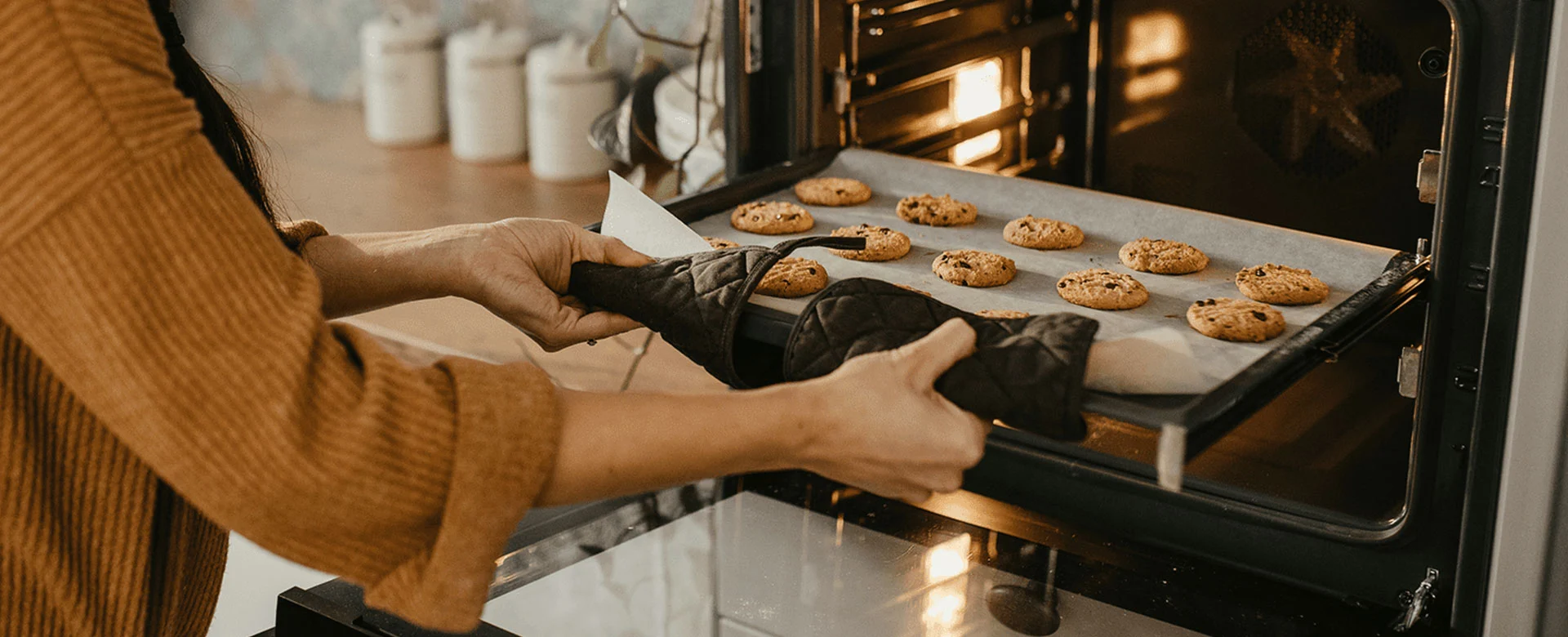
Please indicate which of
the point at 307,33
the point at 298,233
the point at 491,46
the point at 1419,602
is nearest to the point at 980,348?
the point at 1419,602

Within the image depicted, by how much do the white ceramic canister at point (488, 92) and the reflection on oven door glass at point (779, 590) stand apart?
4.18 ft

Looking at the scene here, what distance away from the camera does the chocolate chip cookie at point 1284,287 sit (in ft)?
4.10

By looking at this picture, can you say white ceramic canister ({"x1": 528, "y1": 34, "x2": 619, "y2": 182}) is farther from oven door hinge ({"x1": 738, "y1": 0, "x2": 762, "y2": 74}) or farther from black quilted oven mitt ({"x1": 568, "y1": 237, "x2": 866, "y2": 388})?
black quilted oven mitt ({"x1": 568, "y1": 237, "x2": 866, "y2": 388})

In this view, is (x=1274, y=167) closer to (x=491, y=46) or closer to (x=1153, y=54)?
(x=1153, y=54)

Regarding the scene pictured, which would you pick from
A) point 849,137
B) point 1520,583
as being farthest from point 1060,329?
point 849,137

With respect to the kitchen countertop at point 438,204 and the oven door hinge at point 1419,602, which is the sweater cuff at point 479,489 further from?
the kitchen countertop at point 438,204

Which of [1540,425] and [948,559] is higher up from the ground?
[1540,425]

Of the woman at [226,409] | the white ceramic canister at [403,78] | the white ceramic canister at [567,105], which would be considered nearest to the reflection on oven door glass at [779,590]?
the woman at [226,409]

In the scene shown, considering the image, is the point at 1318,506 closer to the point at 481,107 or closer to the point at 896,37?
the point at 896,37

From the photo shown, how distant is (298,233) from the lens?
1260 mm

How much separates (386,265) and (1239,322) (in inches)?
29.9

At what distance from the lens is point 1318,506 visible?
4.51 feet

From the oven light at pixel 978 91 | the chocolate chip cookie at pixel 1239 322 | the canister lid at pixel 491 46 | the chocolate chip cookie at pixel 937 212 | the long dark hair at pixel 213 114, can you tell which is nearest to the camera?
the long dark hair at pixel 213 114

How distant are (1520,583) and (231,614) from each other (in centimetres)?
185
